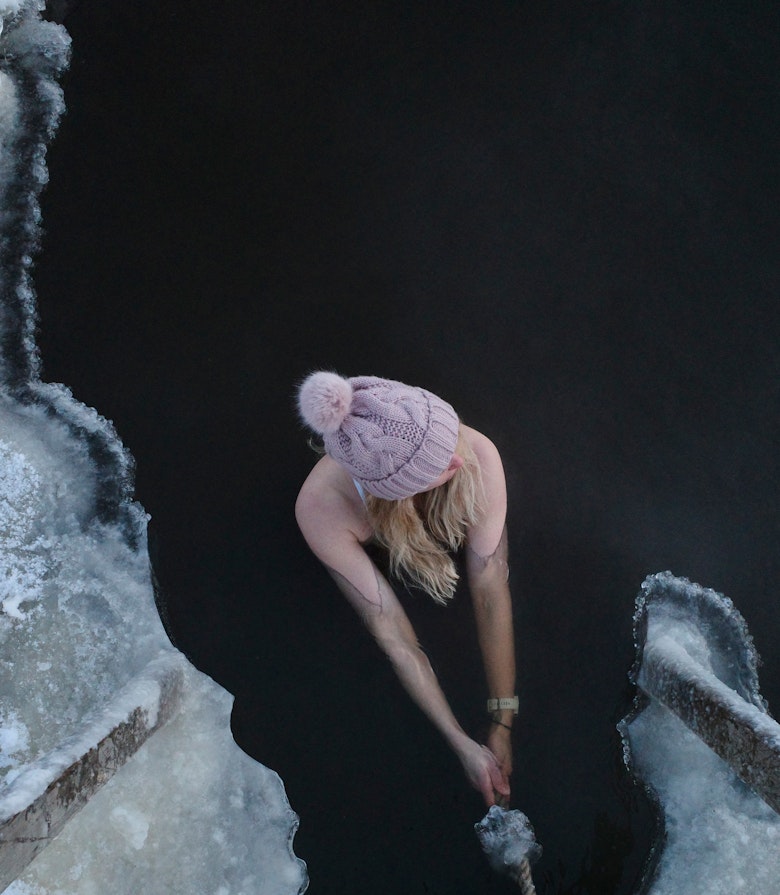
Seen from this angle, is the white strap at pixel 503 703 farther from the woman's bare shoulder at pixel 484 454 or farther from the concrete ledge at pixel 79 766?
the concrete ledge at pixel 79 766

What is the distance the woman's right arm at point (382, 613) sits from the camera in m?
2.15

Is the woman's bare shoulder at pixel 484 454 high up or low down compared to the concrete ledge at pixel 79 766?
up

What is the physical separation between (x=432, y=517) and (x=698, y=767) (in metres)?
1.34

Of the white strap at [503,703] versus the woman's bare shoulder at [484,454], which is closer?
the woman's bare shoulder at [484,454]

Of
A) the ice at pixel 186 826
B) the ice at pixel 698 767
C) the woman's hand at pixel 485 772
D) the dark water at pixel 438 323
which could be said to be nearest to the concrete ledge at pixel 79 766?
the ice at pixel 186 826

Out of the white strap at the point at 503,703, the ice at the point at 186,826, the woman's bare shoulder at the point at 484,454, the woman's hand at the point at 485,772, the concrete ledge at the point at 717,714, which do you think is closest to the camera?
the concrete ledge at the point at 717,714

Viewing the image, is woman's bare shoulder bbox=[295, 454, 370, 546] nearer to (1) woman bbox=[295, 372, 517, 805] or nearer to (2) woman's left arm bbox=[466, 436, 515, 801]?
(1) woman bbox=[295, 372, 517, 805]

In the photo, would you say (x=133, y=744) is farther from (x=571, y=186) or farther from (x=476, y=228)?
(x=571, y=186)

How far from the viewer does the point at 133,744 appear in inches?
86.1

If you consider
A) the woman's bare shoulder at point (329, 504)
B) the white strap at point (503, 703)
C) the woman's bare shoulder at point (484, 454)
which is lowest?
the white strap at point (503, 703)

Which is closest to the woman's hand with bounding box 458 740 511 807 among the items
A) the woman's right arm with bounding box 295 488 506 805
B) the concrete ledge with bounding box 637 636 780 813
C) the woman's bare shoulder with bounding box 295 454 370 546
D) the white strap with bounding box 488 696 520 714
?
the woman's right arm with bounding box 295 488 506 805

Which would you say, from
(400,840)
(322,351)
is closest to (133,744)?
(400,840)

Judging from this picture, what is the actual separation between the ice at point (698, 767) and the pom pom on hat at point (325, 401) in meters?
1.41

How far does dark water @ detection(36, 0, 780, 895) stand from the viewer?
8.50ft
